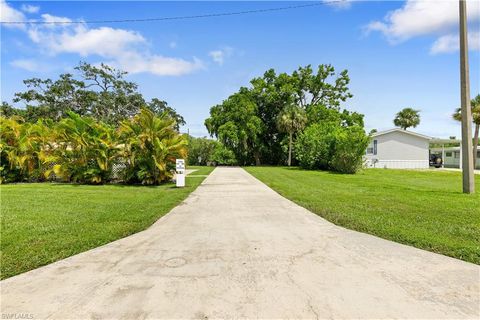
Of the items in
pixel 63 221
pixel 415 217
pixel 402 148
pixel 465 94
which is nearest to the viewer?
pixel 63 221

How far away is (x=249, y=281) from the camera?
9.89 feet

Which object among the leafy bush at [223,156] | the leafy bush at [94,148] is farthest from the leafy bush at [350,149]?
the leafy bush at [223,156]

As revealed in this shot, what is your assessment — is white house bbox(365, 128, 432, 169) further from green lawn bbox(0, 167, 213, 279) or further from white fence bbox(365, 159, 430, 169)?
green lawn bbox(0, 167, 213, 279)

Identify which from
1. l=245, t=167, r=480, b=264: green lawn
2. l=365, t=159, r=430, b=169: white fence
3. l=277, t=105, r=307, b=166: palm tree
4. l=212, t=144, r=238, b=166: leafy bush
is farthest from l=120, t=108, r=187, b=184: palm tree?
l=365, t=159, r=430, b=169: white fence

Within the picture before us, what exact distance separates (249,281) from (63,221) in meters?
4.35

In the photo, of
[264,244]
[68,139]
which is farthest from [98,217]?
[68,139]

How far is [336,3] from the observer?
1162 cm

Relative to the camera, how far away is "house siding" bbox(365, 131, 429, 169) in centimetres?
3266

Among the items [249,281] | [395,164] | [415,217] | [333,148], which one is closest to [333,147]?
[333,148]

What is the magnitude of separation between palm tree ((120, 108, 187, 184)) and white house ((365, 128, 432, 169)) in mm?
26450

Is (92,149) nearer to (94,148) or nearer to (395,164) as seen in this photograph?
(94,148)

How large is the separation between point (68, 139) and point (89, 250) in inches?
382

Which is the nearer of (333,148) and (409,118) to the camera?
(333,148)

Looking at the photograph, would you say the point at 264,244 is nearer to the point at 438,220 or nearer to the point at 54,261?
the point at 54,261
